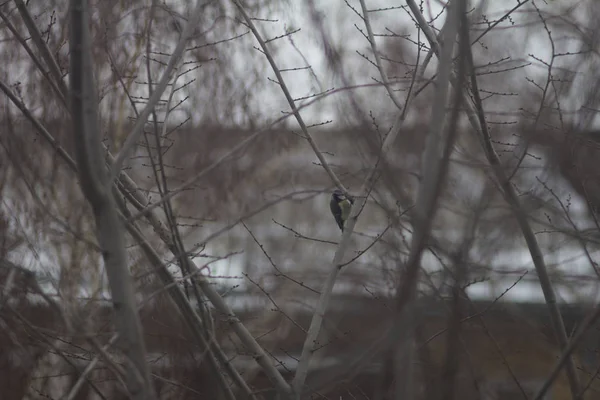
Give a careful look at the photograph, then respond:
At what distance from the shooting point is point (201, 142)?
24.1 feet

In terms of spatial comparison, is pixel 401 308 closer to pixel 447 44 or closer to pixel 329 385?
pixel 329 385

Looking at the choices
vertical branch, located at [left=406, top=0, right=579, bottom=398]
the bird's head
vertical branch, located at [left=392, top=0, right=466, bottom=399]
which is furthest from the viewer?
the bird's head

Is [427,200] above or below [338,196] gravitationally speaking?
below

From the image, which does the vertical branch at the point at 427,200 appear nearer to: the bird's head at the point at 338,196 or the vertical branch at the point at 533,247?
the vertical branch at the point at 533,247

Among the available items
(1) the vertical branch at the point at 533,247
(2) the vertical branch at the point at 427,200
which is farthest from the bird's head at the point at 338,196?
(2) the vertical branch at the point at 427,200

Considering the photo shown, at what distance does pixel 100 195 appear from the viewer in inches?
86.1

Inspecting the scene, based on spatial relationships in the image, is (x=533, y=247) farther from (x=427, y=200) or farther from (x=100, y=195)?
(x=100, y=195)

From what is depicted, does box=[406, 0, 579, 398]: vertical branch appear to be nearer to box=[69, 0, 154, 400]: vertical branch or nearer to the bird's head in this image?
the bird's head

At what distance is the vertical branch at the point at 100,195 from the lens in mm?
2119

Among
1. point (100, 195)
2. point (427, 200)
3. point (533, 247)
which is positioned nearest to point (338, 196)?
point (533, 247)

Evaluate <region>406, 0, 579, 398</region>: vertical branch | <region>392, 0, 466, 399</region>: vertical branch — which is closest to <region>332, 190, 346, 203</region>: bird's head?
<region>406, 0, 579, 398</region>: vertical branch

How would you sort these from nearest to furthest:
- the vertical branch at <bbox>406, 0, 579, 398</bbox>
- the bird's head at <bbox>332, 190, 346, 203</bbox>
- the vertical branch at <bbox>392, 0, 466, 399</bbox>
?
the vertical branch at <bbox>392, 0, 466, 399</bbox> < the vertical branch at <bbox>406, 0, 579, 398</bbox> < the bird's head at <bbox>332, 190, 346, 203</bbox>

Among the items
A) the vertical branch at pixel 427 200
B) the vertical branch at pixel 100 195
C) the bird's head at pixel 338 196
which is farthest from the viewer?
the bird's head at pixel 338 196

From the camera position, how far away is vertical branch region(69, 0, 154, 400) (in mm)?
2119
